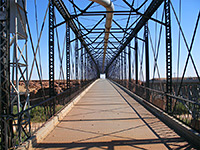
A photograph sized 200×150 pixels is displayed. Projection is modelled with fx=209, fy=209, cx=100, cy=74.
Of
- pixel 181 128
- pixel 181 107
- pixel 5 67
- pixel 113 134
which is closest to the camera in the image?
pixel 5 67

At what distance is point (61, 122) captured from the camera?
25.1ft

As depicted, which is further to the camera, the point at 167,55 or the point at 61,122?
the point at 167,55

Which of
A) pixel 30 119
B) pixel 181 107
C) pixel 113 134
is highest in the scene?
pixel 181 107

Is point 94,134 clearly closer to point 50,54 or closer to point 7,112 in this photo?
point 7,112

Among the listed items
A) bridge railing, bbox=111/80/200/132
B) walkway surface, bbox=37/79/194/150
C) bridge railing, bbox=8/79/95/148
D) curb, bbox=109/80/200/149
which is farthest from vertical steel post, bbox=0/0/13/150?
bridge railing, bbox=111/80/200/132

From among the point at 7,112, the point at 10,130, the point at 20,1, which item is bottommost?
the point at 10,130

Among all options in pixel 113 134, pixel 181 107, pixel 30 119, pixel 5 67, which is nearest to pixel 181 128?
pixel 113 134

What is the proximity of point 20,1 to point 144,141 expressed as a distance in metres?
5.41

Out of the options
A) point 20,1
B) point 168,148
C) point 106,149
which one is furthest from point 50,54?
point 168,148

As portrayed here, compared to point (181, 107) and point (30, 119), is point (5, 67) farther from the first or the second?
point (181, 107)

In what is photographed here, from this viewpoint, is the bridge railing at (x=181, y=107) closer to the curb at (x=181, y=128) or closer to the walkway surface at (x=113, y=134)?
the curb at (x=181, y=128)

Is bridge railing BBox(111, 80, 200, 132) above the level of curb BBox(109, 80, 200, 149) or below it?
above

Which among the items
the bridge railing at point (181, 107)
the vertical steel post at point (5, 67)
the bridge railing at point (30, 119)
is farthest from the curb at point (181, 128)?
the vertical steel post at point (5, 67)

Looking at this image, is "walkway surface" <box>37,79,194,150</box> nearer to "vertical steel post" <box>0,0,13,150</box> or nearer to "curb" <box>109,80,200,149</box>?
"curb" <box>109,80,200,149</box>
